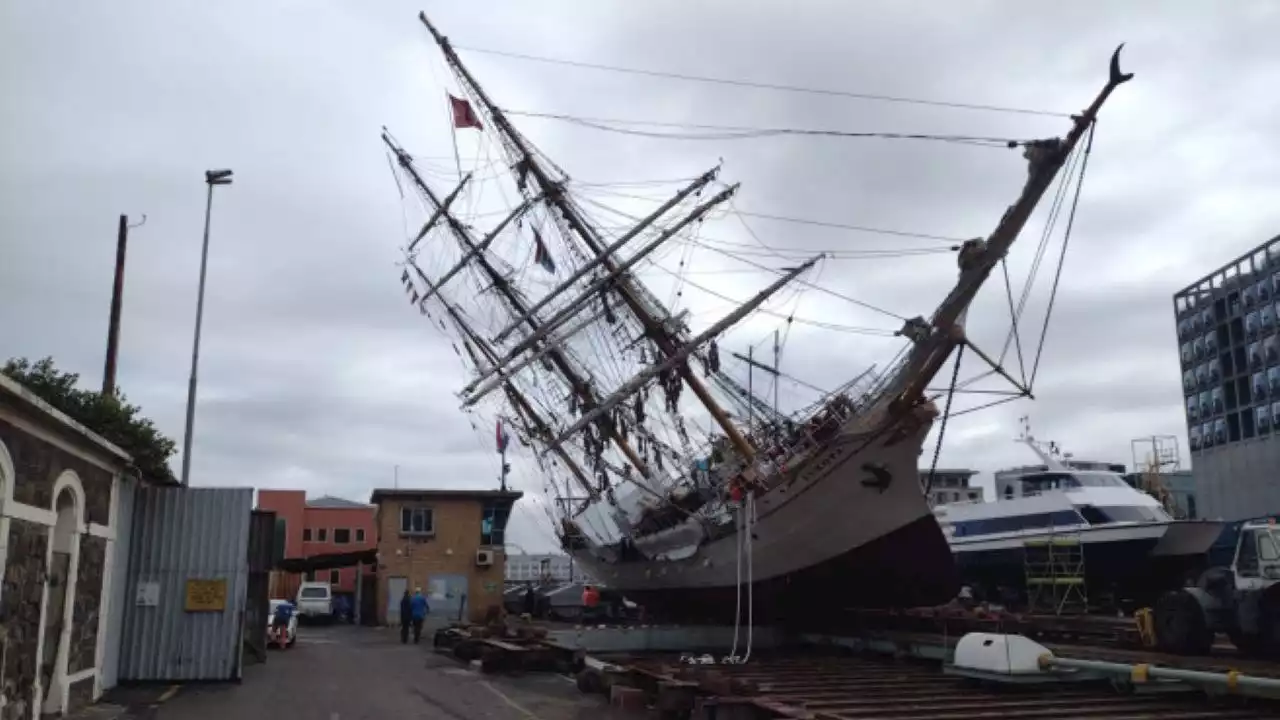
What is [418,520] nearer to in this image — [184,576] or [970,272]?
[184,576]

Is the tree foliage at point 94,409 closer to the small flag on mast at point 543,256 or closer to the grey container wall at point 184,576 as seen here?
the grey container wall at point 184,576

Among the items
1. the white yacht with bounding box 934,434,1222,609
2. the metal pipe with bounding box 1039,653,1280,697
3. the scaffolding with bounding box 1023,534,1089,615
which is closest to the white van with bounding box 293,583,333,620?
the white yacht with bounding box 934,434,1222,609

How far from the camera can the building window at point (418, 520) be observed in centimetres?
3888

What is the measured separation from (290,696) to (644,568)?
18545 millimetres

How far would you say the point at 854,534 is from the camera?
24.8 metres

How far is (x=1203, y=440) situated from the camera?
64.2 metres

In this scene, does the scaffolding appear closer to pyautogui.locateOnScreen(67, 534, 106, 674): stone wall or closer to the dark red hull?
the dark red hull

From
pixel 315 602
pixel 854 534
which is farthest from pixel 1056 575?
pixel 315 602

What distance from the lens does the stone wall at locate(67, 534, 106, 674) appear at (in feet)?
45.3

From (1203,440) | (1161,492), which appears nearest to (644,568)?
(1161,492)

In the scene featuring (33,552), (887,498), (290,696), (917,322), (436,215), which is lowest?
(290,696)

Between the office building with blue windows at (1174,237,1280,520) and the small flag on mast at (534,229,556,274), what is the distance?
4407cm

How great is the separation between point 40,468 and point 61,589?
235 cm

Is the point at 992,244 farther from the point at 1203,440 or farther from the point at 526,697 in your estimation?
the point at 1203,440
